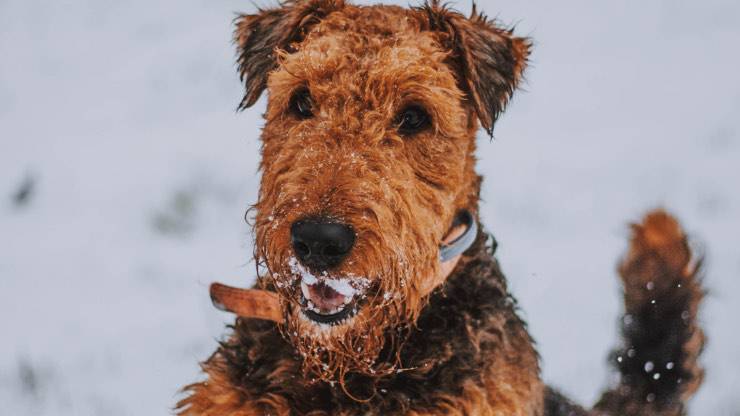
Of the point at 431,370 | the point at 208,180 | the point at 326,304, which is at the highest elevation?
the point at 208,180

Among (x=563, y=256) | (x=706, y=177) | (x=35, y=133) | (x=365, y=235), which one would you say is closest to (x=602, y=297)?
(x=563, y=256)

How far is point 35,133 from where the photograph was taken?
6172 millimetres

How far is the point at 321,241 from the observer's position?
2.01 m

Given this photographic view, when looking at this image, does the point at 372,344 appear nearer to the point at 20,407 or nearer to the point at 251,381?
the point at 251,381

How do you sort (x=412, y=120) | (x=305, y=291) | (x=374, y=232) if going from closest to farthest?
(x=374, y=232) < (x=305, y=291) < (x=412, y=120)

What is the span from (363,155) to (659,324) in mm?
1721

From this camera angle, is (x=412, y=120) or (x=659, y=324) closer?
(x=412, y=120)

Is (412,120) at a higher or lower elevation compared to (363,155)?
higher

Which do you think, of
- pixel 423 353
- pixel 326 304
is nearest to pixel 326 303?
pixel 326 304

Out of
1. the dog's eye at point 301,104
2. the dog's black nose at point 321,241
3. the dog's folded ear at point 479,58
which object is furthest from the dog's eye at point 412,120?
the dog's black nose at point 321,241

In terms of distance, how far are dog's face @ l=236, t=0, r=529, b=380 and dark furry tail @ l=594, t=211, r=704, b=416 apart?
0.92m

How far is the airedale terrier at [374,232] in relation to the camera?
7.21ft

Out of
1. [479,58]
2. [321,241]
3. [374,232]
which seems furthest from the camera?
[479,58]

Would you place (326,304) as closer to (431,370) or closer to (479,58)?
(431,370)
